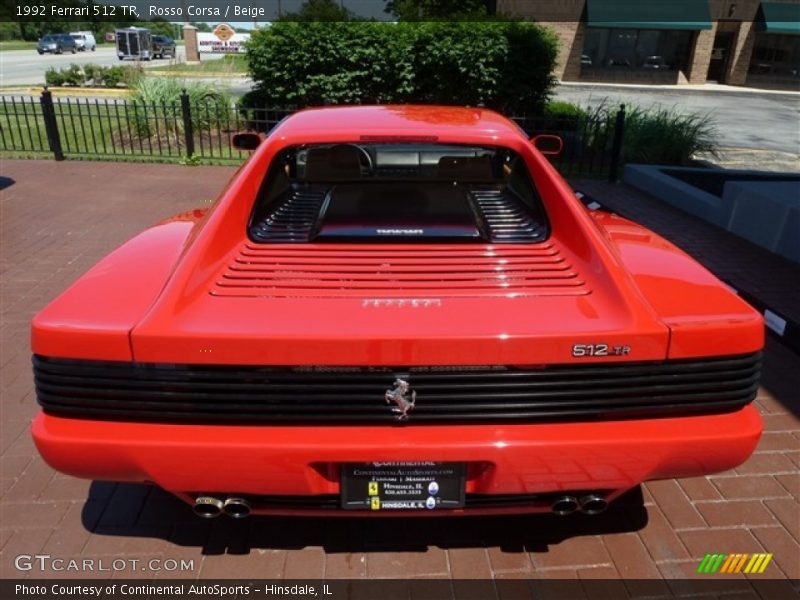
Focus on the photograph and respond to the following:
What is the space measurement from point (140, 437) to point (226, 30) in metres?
39.5

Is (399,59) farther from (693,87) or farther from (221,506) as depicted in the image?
(693,87)

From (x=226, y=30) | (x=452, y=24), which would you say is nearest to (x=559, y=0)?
(x=226, y=30)

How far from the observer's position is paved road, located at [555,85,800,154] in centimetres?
1598

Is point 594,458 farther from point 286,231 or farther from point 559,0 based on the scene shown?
point 559,0

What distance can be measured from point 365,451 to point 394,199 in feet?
4.42

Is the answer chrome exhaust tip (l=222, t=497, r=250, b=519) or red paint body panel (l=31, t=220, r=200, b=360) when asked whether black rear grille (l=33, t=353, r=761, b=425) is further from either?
chrome exhaust tip (l=222, t=497, r=250, b=519)

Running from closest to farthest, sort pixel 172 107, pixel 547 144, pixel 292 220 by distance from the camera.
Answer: pixel 292 220, pixel 547 144, pixel 172 107

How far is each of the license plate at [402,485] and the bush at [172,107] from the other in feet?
36.4

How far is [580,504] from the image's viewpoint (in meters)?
2.17

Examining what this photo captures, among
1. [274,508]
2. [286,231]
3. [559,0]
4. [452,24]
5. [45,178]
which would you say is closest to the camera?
[274,508]

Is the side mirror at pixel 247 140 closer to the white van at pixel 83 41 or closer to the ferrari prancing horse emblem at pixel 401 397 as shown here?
the ferrari prancing horse emblem at pixel 401 397

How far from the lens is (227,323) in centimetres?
199

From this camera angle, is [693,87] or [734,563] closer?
[734,563]

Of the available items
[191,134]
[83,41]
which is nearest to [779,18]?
[191,134]
